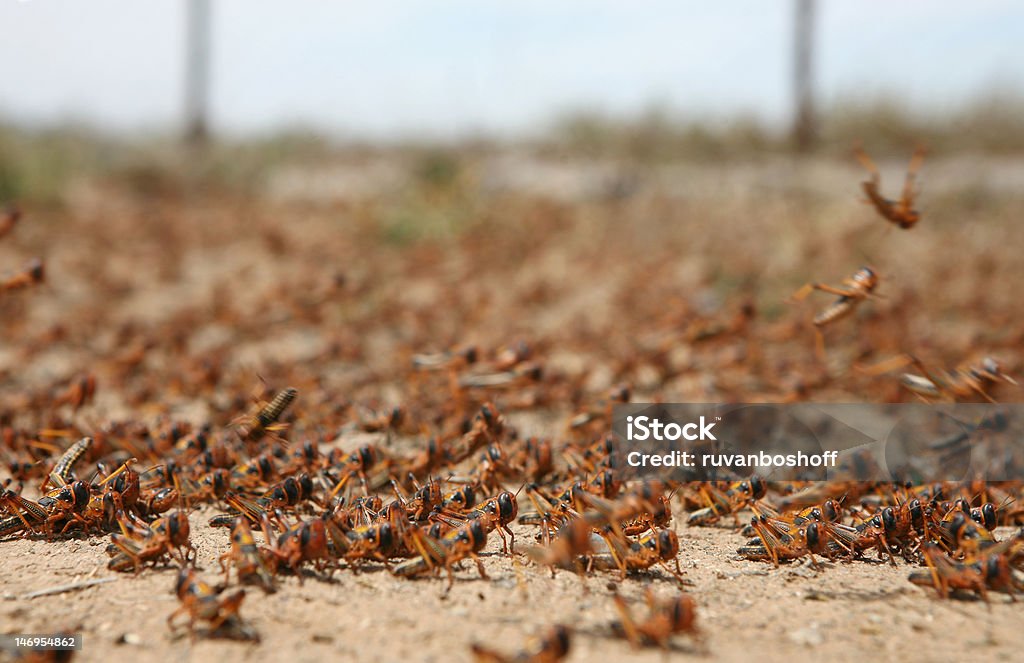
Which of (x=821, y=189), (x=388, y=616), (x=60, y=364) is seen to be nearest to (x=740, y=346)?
(x=388, y=616)

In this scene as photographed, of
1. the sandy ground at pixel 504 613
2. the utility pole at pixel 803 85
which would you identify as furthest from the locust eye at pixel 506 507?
the utility pole at pixel 803 85

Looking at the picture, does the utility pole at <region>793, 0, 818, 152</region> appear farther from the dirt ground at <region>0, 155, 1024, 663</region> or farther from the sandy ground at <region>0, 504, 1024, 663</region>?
the sandy ground at <region>0, 504, 1024, 663</region>

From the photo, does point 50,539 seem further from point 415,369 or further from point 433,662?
point 415,369

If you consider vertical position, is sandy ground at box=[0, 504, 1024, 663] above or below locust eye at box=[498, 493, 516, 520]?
below

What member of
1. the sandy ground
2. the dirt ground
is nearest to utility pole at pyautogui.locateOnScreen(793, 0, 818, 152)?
the dirt ground

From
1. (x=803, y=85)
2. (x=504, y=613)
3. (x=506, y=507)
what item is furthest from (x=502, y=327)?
(x=803, y=85)

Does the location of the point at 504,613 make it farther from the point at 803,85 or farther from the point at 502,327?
the point at 803,85

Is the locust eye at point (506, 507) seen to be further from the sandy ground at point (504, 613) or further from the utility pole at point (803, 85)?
the utility pole at point (803, 85)

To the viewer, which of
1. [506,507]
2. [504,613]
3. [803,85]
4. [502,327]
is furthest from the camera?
[803,85]
